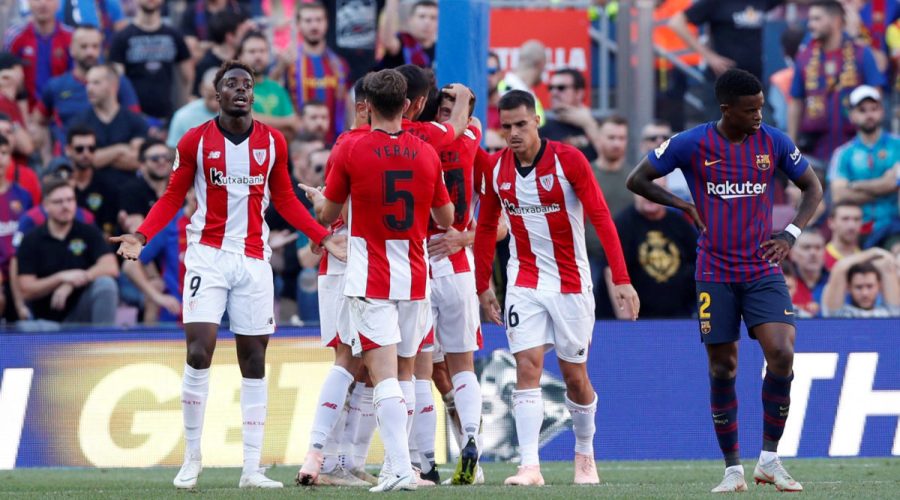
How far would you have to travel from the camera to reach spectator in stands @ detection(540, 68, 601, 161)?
14430mm

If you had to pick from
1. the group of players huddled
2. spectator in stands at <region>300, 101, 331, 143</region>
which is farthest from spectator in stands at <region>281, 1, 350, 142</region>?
the group of players huddled

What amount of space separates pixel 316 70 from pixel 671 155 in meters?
7.52

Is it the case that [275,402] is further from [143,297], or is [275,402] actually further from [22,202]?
[22,202]

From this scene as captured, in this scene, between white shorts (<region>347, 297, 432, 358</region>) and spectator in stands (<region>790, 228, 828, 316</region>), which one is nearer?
white shorts (<region>347, 297, 432, 358</region>)

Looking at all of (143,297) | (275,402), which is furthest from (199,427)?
(143,297)

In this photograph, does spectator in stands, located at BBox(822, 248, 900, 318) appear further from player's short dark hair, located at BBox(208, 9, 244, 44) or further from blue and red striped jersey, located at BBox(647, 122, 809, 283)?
player's short dark hair, located at BBox(208, 9, 244, 44)

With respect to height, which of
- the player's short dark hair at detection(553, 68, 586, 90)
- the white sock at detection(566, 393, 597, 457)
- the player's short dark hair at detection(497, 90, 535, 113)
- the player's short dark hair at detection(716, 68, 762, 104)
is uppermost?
the player's short dark hair at detection(553, 68, 586, 90)

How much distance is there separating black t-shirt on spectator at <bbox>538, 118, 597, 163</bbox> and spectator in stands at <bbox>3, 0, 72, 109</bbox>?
505 centimetres

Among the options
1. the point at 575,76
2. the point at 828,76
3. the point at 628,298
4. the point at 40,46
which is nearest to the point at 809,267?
the point at 828,76

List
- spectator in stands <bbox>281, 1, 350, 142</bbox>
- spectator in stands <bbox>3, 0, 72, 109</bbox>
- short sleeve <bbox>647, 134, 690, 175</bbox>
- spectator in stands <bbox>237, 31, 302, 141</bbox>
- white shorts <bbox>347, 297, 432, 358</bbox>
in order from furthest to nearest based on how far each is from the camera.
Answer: spectator in stands <bbox>281, 1, 350, 142</bbox>, spectator in stands <bbox>3, 0, 72, 109</bbox>, spectator in stands <bbox>237, 31, 302, 141</bbox>, short sleeve <bbox>647, 134, 690, 175</bbox>, white shorts <bbox>347, 297, 432, 358</bbox>

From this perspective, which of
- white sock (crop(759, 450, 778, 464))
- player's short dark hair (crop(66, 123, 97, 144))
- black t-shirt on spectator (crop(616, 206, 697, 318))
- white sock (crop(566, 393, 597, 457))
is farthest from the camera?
player's short dark hair (crop(66, 123, 97, 144))

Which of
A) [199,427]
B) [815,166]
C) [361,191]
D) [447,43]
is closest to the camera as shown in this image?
[361,191]

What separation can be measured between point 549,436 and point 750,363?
175 centimetres

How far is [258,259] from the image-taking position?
8.87 metres
